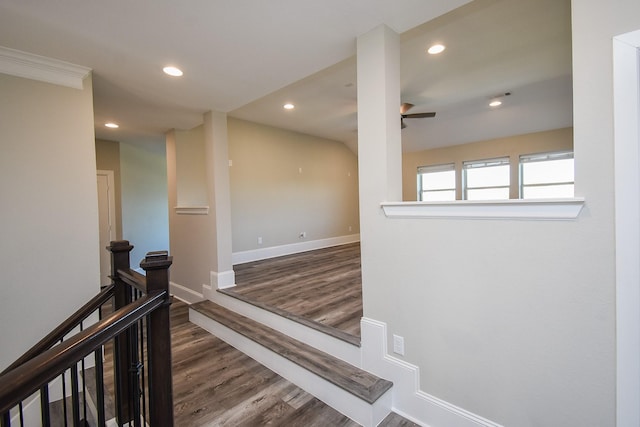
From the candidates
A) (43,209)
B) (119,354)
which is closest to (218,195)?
(43,209)

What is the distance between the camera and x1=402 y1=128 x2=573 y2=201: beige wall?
16.6ft

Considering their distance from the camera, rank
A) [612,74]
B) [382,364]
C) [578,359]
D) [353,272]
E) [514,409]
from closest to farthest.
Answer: [612,74], [578,359], [514,409], [382,364], [353,272]

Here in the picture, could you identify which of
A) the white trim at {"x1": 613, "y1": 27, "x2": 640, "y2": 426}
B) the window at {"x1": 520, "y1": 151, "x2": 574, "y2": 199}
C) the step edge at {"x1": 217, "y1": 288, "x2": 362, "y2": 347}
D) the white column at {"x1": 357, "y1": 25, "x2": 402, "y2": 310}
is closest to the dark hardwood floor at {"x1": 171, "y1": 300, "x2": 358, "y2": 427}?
the step edge at {"x1": 217, "y1": 288, "x2": 362, "y2": 347}

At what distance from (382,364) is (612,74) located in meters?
1.92

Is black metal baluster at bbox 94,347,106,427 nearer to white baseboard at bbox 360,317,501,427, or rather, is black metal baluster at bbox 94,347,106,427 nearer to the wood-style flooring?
the wood-style flooring

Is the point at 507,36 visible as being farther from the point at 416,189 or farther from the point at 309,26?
the point at 416,189

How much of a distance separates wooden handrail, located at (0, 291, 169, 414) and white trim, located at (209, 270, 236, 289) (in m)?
2.41

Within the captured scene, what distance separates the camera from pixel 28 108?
2209 mm

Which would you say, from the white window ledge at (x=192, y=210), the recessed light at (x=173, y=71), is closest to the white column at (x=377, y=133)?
the recessed light at (x=173, y=71)

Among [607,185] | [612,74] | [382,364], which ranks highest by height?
[612,74]

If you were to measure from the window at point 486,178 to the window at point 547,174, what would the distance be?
0.92 feet

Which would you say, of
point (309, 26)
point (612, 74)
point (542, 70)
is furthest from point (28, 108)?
point (542, 70)

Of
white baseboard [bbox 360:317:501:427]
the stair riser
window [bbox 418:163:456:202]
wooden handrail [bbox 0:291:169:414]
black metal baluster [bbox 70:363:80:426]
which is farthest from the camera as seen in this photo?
window [bbox 418:163:456:202]

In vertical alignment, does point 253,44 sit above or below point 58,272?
above
